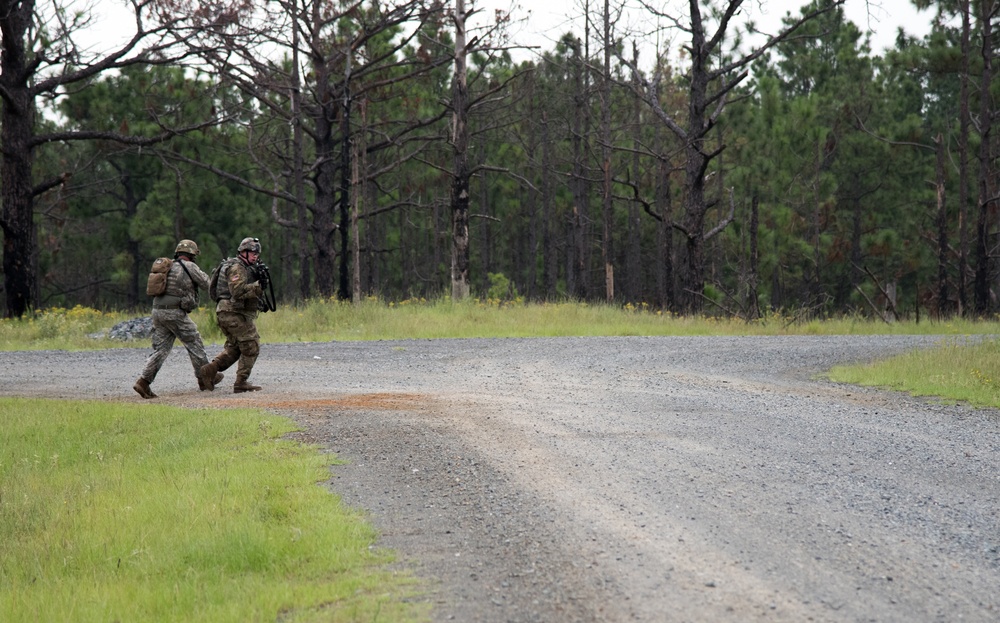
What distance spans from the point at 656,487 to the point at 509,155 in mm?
43363

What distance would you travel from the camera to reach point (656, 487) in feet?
21.6

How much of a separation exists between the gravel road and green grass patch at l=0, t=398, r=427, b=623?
1.06ft

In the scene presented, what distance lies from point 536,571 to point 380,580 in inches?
29.6

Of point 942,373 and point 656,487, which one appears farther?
point 942,373

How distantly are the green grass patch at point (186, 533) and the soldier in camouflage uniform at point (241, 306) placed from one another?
2604mm

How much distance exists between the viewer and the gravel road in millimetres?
4539

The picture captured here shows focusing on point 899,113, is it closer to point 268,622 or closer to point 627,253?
point 627,253

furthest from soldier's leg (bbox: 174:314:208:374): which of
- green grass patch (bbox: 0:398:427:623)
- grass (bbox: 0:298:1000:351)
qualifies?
grass (bbox: 0:298:1000:351)

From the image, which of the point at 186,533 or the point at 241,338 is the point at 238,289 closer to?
the point at 241,338

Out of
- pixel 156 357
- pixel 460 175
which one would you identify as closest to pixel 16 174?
pixel 460 175

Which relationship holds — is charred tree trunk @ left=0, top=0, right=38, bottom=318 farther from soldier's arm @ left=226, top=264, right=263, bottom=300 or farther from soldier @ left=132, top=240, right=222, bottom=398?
soldier's arm @ left=226, top=264, right=263, bottom=300

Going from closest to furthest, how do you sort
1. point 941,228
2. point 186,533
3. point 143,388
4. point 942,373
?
point 186,533
point 143,388
point 942,373
point 941,228

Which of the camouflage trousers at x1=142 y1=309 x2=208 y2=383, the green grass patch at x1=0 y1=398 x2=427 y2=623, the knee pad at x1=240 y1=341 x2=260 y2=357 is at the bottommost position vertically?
the green grass patch at x1=0 y1=398 x2=427 y2=623

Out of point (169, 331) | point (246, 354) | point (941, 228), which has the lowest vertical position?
point (246, 354)
